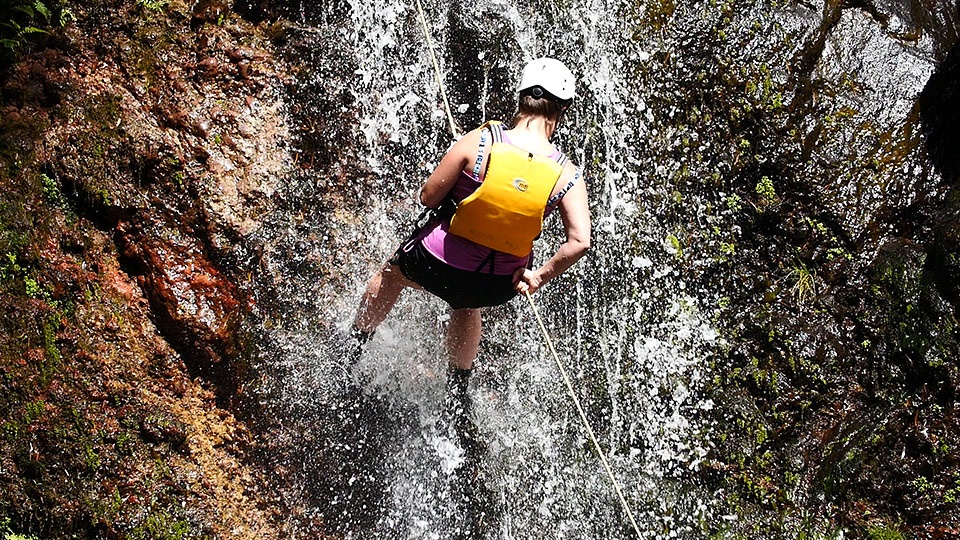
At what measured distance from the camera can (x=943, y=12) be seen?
5.91 m

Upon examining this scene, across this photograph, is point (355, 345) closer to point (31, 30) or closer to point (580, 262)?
point (580, 262)

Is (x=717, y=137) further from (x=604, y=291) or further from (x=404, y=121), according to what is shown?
(x=404, y=121)

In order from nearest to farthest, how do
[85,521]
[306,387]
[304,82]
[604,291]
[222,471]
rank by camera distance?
[85,521]
[222,471]
[306,387]
[304,82]
[604,291]

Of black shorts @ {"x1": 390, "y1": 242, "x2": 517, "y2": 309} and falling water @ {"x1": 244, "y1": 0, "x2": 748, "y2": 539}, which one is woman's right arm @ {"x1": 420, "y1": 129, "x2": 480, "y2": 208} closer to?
black shorts @ {"x1": 390, "y1": 242, "x2": 517, "y2": 309}

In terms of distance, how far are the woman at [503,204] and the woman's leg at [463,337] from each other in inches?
18.6

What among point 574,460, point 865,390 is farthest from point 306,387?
point 865,390

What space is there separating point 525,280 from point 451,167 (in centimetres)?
74

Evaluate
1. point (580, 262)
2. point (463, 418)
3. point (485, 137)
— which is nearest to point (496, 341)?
point (463, 418)

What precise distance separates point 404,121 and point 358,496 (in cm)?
261

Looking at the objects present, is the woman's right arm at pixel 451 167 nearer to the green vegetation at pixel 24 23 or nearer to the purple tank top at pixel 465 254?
the purple tank top at pixel 465 254

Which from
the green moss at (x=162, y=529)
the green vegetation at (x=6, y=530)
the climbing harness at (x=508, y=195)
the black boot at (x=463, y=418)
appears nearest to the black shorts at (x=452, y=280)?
the climbing harness at (x=508, y=195)

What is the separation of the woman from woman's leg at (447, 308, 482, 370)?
0.47m

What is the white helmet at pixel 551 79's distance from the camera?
11.9 feet

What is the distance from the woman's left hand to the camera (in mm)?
3992
